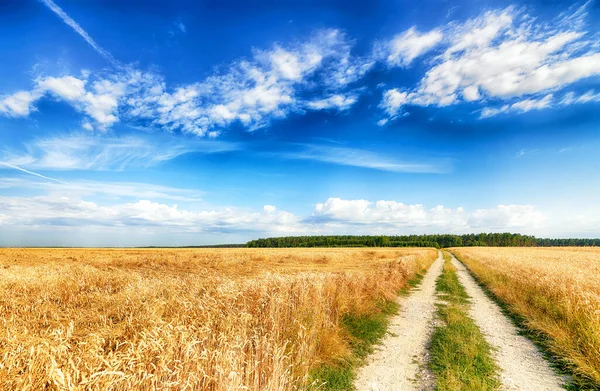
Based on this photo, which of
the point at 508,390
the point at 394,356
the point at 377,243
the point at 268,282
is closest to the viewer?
the point at 508,390

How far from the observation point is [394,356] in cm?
788

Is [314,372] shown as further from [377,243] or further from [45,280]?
[377,243]

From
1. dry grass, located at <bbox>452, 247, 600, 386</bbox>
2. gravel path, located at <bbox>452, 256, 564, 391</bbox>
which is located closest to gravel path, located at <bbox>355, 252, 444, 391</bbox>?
gravel path, located at <bbox>452, 256, 564, 391</bbox>

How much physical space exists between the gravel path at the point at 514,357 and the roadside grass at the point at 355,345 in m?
3.13

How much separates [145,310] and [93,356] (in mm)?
3182

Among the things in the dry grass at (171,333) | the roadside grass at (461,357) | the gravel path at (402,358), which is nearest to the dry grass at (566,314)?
the roadside grass at (461,357)

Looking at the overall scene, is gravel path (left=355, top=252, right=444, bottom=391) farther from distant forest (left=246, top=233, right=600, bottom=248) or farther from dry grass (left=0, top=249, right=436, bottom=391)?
distant forest (left=246, top=233, right=600, bottom=248)

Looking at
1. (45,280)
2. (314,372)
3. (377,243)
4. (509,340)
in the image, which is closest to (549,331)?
(509,340)

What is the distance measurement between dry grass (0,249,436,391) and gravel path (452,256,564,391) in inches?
151

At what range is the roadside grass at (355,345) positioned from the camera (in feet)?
20.8

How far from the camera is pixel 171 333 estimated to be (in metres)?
4.48

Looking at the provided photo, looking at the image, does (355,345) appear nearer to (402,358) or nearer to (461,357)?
(402,358)

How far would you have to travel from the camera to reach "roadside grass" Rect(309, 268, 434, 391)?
6340 mm

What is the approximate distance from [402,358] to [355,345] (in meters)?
1.30
